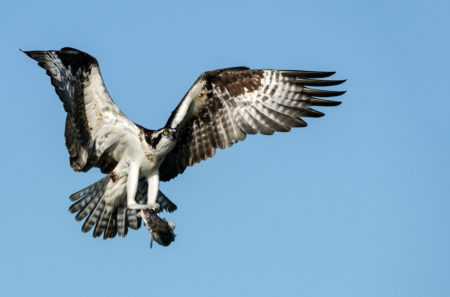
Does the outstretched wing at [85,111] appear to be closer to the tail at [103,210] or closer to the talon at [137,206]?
the tail at [103,210]

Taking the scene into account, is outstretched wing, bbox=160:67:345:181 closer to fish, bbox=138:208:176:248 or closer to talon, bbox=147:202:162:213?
talon, bbox=147:202:162:213

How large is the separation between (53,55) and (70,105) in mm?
714

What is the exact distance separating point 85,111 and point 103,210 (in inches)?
65.2

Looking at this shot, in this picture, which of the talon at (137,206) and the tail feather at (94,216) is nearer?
the talon at (137,206)

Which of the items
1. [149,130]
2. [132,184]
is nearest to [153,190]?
[132,184]

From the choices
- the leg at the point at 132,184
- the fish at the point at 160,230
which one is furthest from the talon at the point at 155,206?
the fish at the point at 160,230

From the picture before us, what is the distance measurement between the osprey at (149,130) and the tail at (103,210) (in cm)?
1

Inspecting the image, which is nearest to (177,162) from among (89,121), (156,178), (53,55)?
(156,178)

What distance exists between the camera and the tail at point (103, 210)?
1492cm

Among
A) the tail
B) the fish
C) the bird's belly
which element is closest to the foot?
the fish

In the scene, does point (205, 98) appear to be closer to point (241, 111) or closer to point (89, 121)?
point (241, 111)

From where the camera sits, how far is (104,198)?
14938 mm

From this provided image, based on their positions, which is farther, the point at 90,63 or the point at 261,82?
the point at 261,82

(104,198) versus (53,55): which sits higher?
(53,55)
